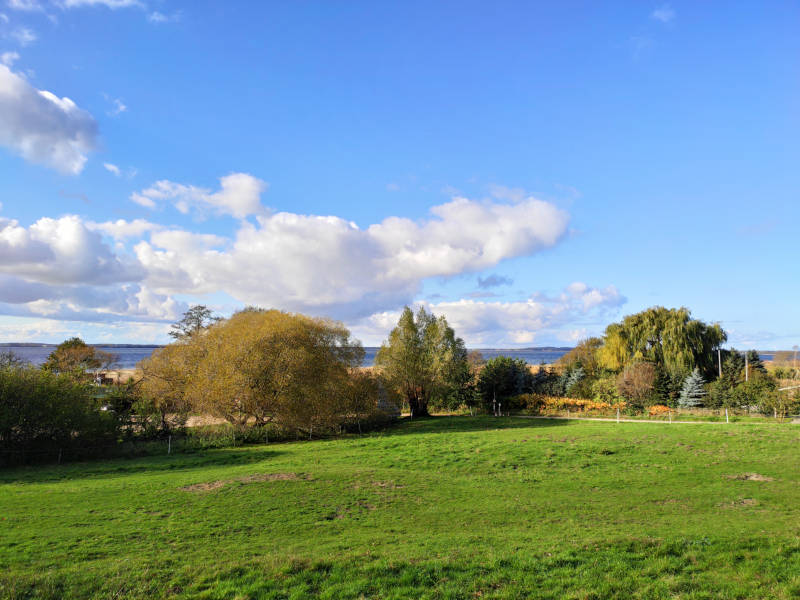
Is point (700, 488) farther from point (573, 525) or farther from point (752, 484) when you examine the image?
point (573, 525)

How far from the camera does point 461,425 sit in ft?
137

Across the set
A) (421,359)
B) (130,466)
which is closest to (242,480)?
(130,466)

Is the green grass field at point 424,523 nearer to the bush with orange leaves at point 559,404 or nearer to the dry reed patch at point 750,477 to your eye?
the dry reed patch at point 750,477

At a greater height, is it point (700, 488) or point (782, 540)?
point (782, 540)

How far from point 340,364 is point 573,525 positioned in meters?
29.5

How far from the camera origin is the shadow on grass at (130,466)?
71.2 ft

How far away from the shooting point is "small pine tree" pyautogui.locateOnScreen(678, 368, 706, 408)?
151 ft

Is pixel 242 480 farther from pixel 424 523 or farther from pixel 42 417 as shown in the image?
pixel 42 417

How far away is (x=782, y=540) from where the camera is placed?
31.4 feet

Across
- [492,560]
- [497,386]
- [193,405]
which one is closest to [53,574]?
[492,560]

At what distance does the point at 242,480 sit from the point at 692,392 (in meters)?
46.9

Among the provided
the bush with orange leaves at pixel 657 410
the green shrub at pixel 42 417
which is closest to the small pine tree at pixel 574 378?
the bush with orange leaves at pixel 657 410

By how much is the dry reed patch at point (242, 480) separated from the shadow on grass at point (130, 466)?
211 inches

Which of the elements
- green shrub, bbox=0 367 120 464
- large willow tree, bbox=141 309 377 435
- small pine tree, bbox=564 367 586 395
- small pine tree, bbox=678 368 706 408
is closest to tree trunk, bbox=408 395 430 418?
large willow tree, bbox=141 309 377 435
